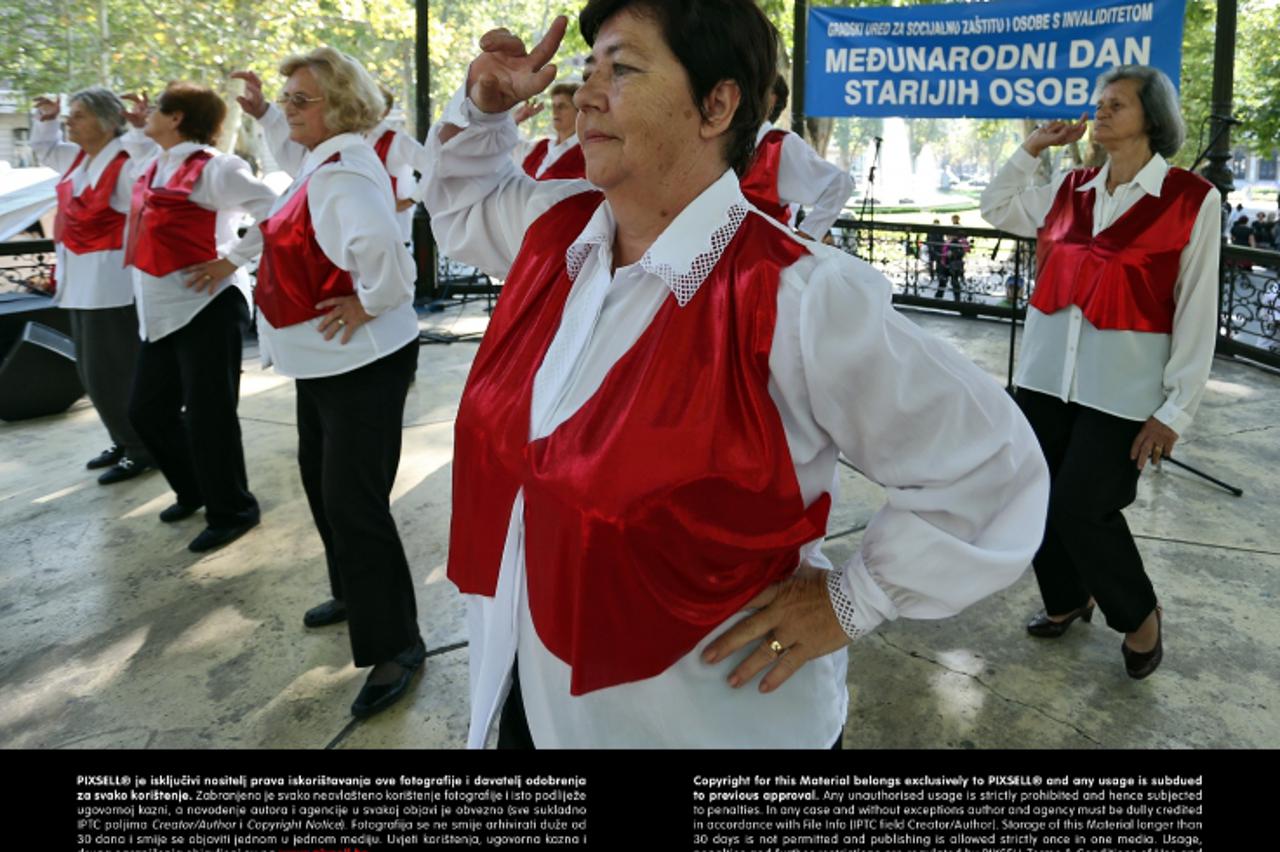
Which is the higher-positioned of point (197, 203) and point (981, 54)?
point (981, 54)

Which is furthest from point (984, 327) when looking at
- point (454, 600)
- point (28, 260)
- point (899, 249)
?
point (28, 260)

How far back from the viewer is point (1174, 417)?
2793mm

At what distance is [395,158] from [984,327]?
20.1 feet

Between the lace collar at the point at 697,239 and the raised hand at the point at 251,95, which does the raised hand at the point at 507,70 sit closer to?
the lace collar at the point at 697,239

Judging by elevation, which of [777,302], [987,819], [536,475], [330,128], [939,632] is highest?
[330,128]

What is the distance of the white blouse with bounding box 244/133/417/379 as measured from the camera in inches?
108

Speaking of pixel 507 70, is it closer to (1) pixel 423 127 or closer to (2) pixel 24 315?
(2) pixel 24 315

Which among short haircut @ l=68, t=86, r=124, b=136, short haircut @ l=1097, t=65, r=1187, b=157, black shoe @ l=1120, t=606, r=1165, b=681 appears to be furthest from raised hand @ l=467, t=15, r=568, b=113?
short haircut @ l=68, t=86, r=124, b=136

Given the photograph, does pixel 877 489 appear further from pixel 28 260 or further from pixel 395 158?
pixel 28 260

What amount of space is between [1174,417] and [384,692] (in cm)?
258

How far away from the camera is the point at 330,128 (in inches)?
114

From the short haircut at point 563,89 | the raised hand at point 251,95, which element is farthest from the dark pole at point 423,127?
the raised hand at point 251,95

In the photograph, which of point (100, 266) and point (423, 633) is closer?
point (423, 633)

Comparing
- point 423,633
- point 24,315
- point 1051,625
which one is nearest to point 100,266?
point 24,315
